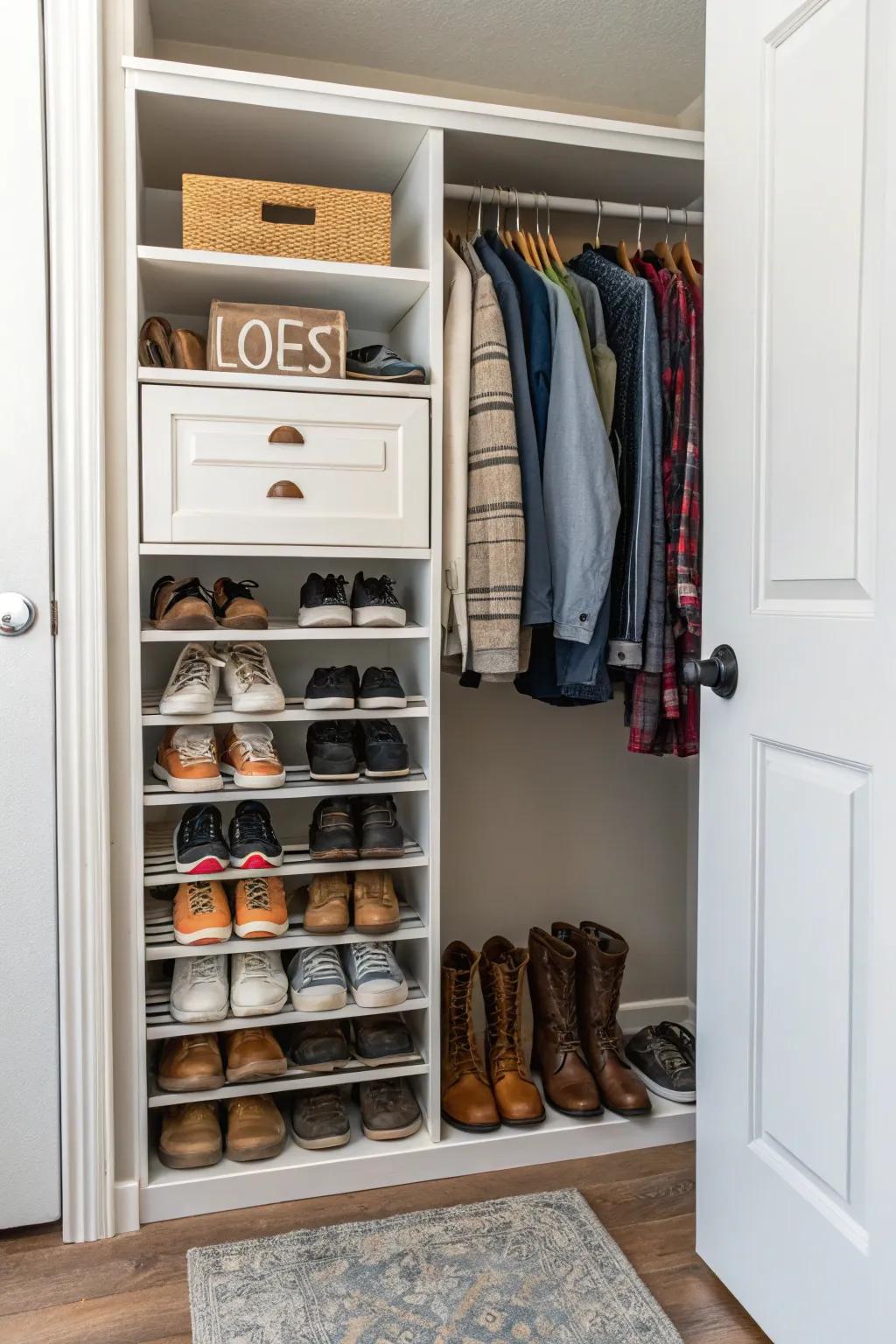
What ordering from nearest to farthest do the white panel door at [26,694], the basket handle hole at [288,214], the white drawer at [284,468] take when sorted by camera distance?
the white panel door at [26,694] < the white drawer at [284,468] < the basket handle hole at [288,214]

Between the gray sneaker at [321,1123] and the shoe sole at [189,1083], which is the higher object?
the shoe sole at [189,1083]

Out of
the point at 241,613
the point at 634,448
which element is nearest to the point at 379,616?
the point at 241,613

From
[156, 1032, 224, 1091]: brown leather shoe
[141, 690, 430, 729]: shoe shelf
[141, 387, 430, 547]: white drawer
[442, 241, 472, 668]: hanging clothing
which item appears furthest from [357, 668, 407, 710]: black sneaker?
[156, 1032, 224, 1091]: brown leather shoe

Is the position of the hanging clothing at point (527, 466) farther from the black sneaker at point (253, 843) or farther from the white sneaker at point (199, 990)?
the white sneaker at point (199, 990)

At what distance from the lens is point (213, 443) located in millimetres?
1676

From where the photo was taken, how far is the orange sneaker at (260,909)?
1.73m

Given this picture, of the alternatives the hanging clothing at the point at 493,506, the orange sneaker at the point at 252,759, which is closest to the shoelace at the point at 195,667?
the orange sneaker at the point at 252,759

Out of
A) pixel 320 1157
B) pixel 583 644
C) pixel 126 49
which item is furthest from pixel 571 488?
pixel 320 1157

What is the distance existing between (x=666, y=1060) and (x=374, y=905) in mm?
728

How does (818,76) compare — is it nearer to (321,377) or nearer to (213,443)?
(321,377)

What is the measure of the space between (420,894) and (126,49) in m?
1.50

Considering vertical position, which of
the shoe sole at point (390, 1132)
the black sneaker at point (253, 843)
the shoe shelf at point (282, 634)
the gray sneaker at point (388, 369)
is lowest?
the shoe sole at point (390, 1132)

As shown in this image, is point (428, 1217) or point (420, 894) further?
point (420, 894)

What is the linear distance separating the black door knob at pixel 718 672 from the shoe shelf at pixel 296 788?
22.3 inches
